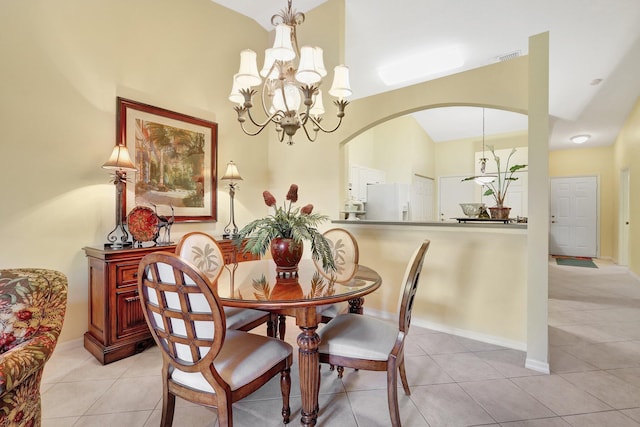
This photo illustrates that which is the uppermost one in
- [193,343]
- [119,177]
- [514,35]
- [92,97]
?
[514,35]

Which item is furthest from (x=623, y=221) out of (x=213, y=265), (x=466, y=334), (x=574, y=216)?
(x=213, y=265)

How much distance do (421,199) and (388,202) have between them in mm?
1558

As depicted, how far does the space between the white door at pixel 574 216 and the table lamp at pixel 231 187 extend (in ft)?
25.1

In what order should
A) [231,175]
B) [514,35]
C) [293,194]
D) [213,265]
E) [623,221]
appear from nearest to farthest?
[293,194] → [213,265] → [231,175] → [514,35] → [623,221]

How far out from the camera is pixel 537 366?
6.82ft

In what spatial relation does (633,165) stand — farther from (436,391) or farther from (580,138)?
(436,391)

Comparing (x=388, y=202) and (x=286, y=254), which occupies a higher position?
(x=388, y=202)

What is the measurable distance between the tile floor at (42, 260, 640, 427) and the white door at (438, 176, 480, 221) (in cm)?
443

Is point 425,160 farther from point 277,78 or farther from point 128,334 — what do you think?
point 128,334

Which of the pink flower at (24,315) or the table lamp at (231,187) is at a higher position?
the table lamp at (231,187)

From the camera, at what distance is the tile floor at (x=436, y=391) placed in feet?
5.24

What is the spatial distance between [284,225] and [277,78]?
1133 millimetres

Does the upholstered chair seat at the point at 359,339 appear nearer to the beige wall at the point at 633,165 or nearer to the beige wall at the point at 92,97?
the beige wall at the point at 92,97

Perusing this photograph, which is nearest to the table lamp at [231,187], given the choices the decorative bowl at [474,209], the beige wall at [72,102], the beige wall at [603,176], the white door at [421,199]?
the beige wall at [72,102]
